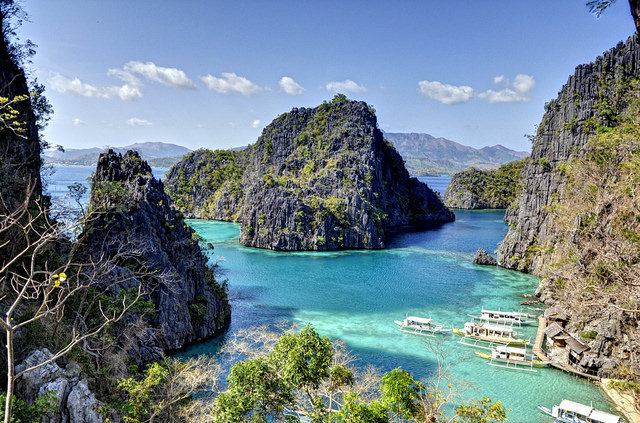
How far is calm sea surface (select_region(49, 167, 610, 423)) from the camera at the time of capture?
72.6 ft

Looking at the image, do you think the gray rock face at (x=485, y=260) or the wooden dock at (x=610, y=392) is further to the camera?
the gray rock face at (x=485, y=260)

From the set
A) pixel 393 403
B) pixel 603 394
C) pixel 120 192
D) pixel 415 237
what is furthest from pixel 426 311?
pixel 415 237

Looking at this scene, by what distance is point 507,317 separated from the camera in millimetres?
32469

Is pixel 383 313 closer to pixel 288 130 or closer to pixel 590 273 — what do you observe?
pixel 590 273

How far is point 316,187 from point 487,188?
81.0m

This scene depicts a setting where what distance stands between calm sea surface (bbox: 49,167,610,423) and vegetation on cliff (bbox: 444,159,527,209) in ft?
206

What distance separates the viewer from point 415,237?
74.8 meters

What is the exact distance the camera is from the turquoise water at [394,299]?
22141mm

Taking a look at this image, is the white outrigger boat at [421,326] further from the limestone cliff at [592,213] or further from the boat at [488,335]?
the limestone cliff at [592,213]

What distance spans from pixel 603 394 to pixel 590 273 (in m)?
8.76

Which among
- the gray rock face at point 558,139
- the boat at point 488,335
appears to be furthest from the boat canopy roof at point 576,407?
the gray rock face at point 558,139

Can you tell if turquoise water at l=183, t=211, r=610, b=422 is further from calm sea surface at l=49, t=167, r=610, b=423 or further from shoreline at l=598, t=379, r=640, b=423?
shoreline at l=598, t=379, r=640, b=423

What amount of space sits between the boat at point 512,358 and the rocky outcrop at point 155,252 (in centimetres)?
1935

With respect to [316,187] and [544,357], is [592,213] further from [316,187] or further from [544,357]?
[316,187]
